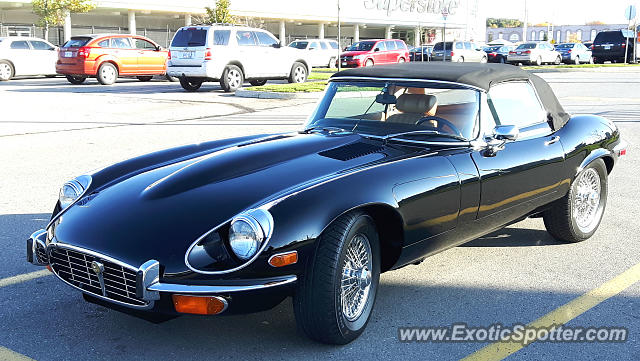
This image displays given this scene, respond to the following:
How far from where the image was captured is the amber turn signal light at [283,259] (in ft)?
11.0

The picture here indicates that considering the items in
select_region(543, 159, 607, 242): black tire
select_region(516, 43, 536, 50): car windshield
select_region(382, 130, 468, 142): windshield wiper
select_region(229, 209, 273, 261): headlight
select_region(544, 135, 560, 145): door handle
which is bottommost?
select_region(543, 159, 607, 242): black tire

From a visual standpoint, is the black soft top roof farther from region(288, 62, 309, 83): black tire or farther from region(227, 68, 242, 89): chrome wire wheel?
region(288, 62, 309, 83): black tire

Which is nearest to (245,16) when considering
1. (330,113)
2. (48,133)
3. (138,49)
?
(138,49)

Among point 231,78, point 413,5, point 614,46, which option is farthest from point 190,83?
point 413,5

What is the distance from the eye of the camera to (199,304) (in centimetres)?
331

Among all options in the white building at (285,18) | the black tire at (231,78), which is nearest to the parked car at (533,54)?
the white building at (285,18)

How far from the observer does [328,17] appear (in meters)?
54.0

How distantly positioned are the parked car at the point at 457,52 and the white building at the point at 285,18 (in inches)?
344

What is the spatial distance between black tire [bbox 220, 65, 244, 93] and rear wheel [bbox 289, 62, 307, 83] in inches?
91.6

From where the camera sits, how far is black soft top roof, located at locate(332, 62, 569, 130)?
16.4ft

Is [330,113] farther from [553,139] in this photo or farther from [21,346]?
[21,346]

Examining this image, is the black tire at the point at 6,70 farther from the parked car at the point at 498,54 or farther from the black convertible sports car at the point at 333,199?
the parked car at the point at 498,54

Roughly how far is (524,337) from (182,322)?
188 cm

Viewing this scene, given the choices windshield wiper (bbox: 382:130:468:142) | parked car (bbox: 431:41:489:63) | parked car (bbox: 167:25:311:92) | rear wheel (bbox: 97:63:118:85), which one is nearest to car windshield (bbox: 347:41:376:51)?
parked car (bbox: 431:41:489:63)
